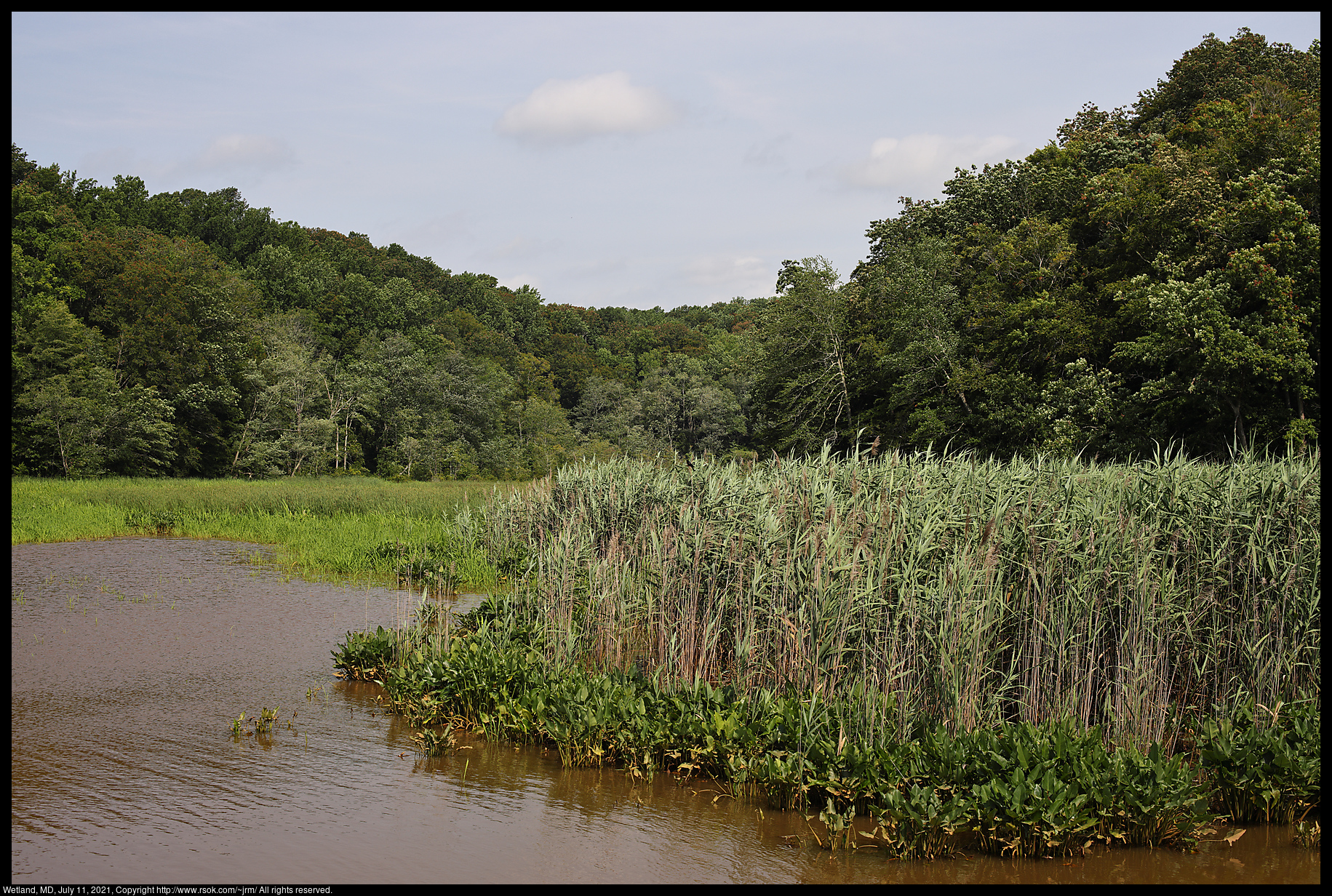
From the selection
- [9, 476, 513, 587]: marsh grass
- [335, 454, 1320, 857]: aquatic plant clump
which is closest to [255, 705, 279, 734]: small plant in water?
[335, 454, 1320, 857]: aquatic plant clump

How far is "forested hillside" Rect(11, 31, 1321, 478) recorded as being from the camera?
65.3ft

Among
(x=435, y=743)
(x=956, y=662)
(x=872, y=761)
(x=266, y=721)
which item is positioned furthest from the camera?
(x=266, y=721)

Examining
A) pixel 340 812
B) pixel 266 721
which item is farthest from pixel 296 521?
pixel 340 812

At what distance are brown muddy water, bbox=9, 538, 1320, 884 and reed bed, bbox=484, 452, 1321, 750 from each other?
0.91m

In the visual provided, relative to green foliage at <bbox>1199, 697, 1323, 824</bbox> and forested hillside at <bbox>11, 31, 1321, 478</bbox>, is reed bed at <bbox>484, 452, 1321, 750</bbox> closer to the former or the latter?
green foliage at <bbox>1199, 697, 1323, 824</bbox>

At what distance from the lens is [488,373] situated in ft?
201

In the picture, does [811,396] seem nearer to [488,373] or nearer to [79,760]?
[79,760]

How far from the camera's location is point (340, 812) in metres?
5.20

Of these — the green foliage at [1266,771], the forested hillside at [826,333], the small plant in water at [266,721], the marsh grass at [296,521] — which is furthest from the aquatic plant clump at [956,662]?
the forested hillside at [826,333]

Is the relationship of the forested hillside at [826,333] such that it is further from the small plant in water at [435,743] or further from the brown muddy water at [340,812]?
the small plant in water at [435,743]

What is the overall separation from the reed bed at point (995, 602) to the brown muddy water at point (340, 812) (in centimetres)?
91

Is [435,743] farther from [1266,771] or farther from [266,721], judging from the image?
[1266,771]

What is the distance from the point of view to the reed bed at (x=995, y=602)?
5.75 m

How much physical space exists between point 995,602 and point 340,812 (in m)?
4.14
